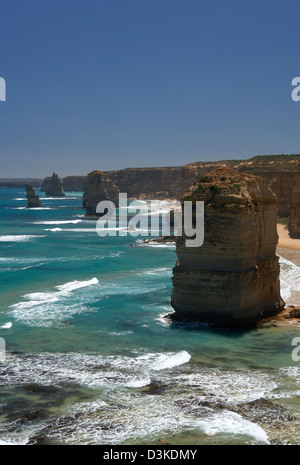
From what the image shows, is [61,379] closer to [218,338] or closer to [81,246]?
[218,338]

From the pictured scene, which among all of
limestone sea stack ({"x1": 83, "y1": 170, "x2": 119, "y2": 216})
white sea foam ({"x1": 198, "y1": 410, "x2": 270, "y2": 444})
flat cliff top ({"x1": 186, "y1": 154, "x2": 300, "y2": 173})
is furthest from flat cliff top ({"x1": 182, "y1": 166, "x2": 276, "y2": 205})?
limestone sea stack ({"x1": 83, "y1": 170, "x2": 119, "y2": 216})

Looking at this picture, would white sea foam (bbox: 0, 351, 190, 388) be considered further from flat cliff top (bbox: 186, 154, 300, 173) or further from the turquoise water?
flat cliff top (bbox: 186, 154, 300, 173)

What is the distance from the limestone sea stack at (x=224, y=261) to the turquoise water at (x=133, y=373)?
868mm

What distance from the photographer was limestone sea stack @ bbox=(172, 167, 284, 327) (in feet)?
65.2

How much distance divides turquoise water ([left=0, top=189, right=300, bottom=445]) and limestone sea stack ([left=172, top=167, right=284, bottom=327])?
0.87 m

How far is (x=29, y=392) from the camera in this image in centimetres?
1470

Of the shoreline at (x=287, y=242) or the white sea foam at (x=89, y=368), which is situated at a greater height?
the shoreline at (x=287, y=242)

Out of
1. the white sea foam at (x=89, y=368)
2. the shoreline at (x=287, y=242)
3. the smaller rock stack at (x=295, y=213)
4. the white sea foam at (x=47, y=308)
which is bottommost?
the white sea foam at (x=89, y=368)

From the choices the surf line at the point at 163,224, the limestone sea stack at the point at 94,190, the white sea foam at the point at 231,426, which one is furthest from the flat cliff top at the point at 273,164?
the white sea foam at the point at 231,426

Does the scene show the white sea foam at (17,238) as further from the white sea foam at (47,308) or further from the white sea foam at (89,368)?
the white sea foam at (89,368)

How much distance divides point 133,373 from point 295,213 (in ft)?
115

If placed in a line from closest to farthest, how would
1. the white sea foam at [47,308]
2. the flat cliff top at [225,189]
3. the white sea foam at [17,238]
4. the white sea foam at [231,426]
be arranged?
1. the white sea foam at [231,426]
2. the flat cliff top at [225,189]
3. the white sea foam at [47,308]
4. the white sea foam at [17,238]

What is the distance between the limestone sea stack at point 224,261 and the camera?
19.9 meters
